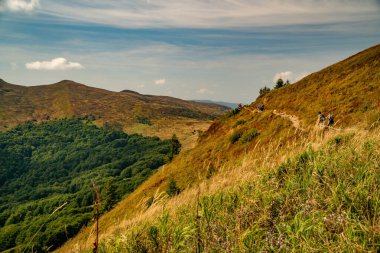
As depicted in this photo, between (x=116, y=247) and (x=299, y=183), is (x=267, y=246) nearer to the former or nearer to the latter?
(x=299, y=183)

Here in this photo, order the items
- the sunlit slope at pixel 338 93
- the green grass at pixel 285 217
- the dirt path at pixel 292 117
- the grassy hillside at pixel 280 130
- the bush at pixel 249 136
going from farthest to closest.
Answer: the bush at pixel 249 136 < the dirt path at pixel 292 117 < the sunlit slope at pixel 338 93 < the grassy hillside at pixel 280 130 < the green grass at pixel 285 217

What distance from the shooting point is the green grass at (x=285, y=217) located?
3303mm

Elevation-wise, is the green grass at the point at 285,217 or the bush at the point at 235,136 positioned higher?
the green grass at the point at 285,217

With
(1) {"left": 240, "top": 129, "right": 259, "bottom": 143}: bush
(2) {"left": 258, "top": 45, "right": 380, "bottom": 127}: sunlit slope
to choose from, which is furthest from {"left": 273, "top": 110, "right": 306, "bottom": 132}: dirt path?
(1) {"left": 240, "top": 129, "right": 259, "bottom": 143}: bush

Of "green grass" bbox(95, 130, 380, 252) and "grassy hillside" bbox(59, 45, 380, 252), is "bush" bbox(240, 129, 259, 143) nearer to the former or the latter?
"grassy hillside" bbox(59, 45, 380, 252)

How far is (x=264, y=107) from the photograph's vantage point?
73.4 metres

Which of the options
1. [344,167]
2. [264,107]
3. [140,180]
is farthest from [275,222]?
[140,180]

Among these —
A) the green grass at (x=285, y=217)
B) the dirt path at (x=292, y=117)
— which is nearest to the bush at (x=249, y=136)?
the dirt path at (x=292, y=117)

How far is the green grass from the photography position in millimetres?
3303

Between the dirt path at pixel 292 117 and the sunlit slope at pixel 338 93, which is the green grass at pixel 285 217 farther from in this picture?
the dirt path at pixel 292 117

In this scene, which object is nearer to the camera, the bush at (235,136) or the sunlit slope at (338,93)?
the sunlit slope at (338,93)

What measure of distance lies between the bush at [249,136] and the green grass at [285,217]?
4751 cm

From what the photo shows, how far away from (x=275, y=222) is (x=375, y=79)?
53.7 meters

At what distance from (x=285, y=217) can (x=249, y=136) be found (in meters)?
50.2
